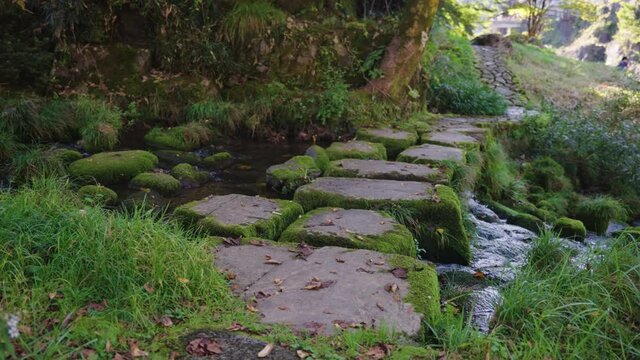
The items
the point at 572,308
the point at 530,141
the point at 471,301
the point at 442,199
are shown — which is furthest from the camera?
the point at 530,141

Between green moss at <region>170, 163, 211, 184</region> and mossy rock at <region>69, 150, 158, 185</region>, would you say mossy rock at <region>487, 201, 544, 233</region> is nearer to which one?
green moss at <region>170, 163, 211, 184</region>

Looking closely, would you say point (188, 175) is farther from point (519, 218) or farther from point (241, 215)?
point (519, 218)

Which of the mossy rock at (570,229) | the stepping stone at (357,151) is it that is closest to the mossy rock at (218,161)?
the stepping stone at (357,151)

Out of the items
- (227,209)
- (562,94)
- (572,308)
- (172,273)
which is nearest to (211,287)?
(172,273)

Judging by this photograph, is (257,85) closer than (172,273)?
No

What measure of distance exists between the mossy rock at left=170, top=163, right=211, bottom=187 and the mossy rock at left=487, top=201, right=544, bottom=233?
331cm

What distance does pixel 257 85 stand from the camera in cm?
765

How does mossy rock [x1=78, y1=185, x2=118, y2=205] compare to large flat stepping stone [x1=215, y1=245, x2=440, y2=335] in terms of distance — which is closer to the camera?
large flat stepping stone [x1=215, y1=245, x2=440, y2=335]

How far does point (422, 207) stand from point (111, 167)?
Result: 9.96 feet

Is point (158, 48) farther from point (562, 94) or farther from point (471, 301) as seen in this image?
point (562, 94)

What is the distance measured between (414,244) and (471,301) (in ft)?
1.83

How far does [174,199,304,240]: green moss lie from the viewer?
3.50 m

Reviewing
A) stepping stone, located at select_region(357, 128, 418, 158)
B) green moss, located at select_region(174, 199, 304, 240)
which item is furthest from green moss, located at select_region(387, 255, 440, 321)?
stepping stone, located at select_region(357, 128, 418, 158)

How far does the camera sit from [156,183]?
192 inches
